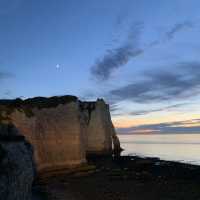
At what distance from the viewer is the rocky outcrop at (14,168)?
805 centimetres

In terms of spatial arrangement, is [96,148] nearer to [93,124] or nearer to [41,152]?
[93,124]

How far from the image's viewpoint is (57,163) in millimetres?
32500

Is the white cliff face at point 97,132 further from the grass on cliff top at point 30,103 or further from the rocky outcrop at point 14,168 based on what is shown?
the rocky outcrop at point 14,168

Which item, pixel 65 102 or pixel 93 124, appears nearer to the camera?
pixel 65 102

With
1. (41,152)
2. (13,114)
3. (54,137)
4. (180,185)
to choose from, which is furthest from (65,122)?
(180,185)

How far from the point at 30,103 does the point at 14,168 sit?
2578 centimetres

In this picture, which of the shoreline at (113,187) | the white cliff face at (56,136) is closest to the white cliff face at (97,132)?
the white cliff face at (56,136)

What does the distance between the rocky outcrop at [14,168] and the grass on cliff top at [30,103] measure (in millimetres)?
18121

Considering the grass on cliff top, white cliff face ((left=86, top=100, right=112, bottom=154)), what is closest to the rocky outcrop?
the grass on cliff top

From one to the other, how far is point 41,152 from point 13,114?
16.3 feet

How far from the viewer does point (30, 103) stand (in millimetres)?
33750

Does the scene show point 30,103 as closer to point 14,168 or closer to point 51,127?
point 51,127

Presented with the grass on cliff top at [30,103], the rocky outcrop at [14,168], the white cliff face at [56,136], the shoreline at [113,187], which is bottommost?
the shoreline at [113,187]

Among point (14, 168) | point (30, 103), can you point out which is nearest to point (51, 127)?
point (30, 103)
